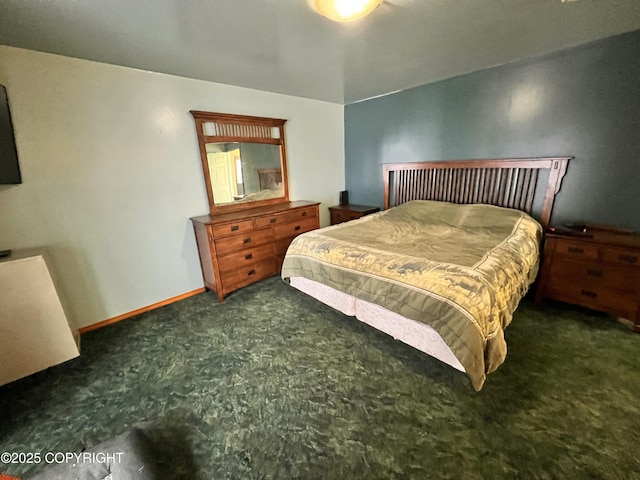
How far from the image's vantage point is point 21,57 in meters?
1.96

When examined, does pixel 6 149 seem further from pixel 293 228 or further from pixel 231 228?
pixel 293 228

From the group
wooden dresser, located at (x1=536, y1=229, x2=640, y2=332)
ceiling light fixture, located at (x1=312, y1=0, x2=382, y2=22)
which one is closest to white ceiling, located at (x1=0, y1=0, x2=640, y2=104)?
ceiling light fixture, located at (x1=312, y1=0, x2=382, y2=22)

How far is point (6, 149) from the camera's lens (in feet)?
6.14

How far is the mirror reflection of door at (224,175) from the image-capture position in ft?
10.0

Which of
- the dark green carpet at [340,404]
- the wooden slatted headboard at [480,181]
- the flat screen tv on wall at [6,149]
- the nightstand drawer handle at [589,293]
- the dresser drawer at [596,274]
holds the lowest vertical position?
the dark green carpet at [340,404]

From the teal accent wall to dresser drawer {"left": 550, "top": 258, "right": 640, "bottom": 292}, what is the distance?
1.91 feet

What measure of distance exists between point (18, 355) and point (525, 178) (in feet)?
15.1

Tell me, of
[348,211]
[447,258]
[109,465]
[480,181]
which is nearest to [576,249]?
[480,181]

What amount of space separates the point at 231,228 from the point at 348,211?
1868mm

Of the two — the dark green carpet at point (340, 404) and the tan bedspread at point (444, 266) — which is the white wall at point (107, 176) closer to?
the dark green carpet at point (340, 404)

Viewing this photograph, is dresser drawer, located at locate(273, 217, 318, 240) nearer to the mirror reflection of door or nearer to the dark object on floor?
the mirror reflection of door

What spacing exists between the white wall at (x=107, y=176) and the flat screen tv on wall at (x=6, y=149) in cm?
14

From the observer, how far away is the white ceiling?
161 cm

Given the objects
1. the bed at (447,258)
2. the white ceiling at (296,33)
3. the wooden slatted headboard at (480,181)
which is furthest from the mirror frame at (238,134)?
the wooden slatted headboard at (480,181)
